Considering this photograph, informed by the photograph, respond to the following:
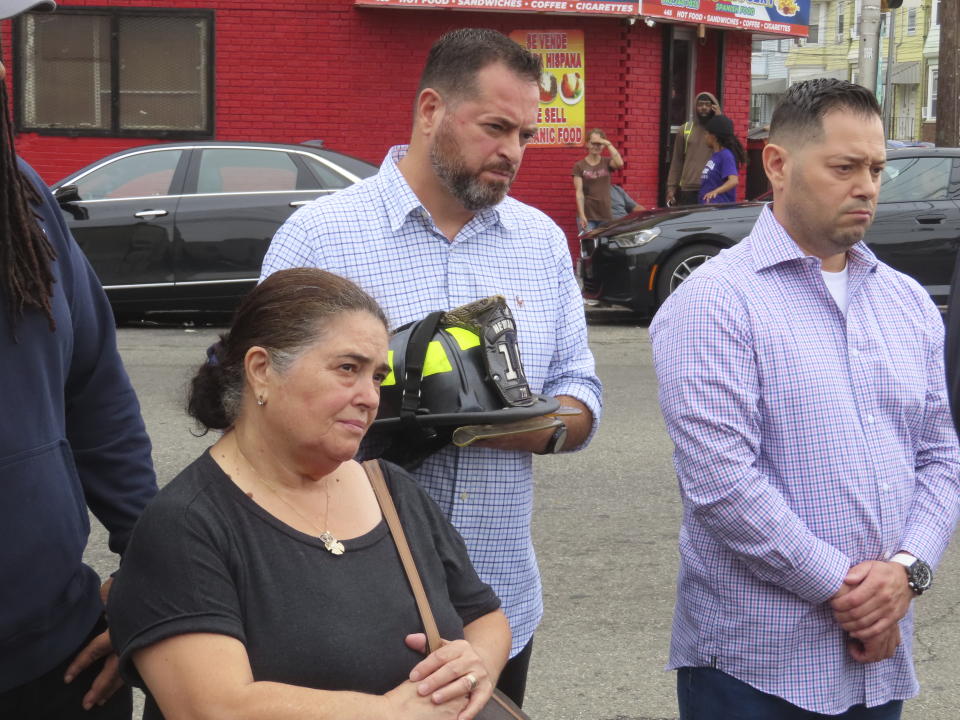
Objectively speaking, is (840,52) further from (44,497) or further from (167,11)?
(44,497)

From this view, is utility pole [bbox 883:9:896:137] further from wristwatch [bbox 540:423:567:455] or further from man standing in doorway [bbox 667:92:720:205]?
wristwatch [bbox 540:423:567:455]

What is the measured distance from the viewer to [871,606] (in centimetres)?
278

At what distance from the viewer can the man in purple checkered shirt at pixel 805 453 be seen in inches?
110

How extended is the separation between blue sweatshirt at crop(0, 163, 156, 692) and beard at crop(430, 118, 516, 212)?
813 mm

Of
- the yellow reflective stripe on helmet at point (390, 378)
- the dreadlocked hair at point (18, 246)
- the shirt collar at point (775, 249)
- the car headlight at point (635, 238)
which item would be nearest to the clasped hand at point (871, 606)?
the shirt collar at point (775, 249)

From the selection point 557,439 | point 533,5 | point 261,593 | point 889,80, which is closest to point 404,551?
point 261,593

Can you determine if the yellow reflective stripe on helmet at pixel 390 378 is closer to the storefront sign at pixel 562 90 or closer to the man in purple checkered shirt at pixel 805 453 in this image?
the man in purple checkered shirt at pixel 805 453

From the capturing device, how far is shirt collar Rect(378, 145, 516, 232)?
9.77ft

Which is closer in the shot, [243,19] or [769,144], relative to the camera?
[769,144]

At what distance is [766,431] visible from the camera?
9.38 ft

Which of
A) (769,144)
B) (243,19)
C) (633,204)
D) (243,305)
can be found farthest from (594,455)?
(243,19)

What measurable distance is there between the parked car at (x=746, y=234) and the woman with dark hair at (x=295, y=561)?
33.0 ft

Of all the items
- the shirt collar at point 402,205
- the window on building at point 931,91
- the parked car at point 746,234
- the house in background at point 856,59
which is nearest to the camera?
the shirt collar at point 402,205

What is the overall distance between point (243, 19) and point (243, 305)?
14887mm
